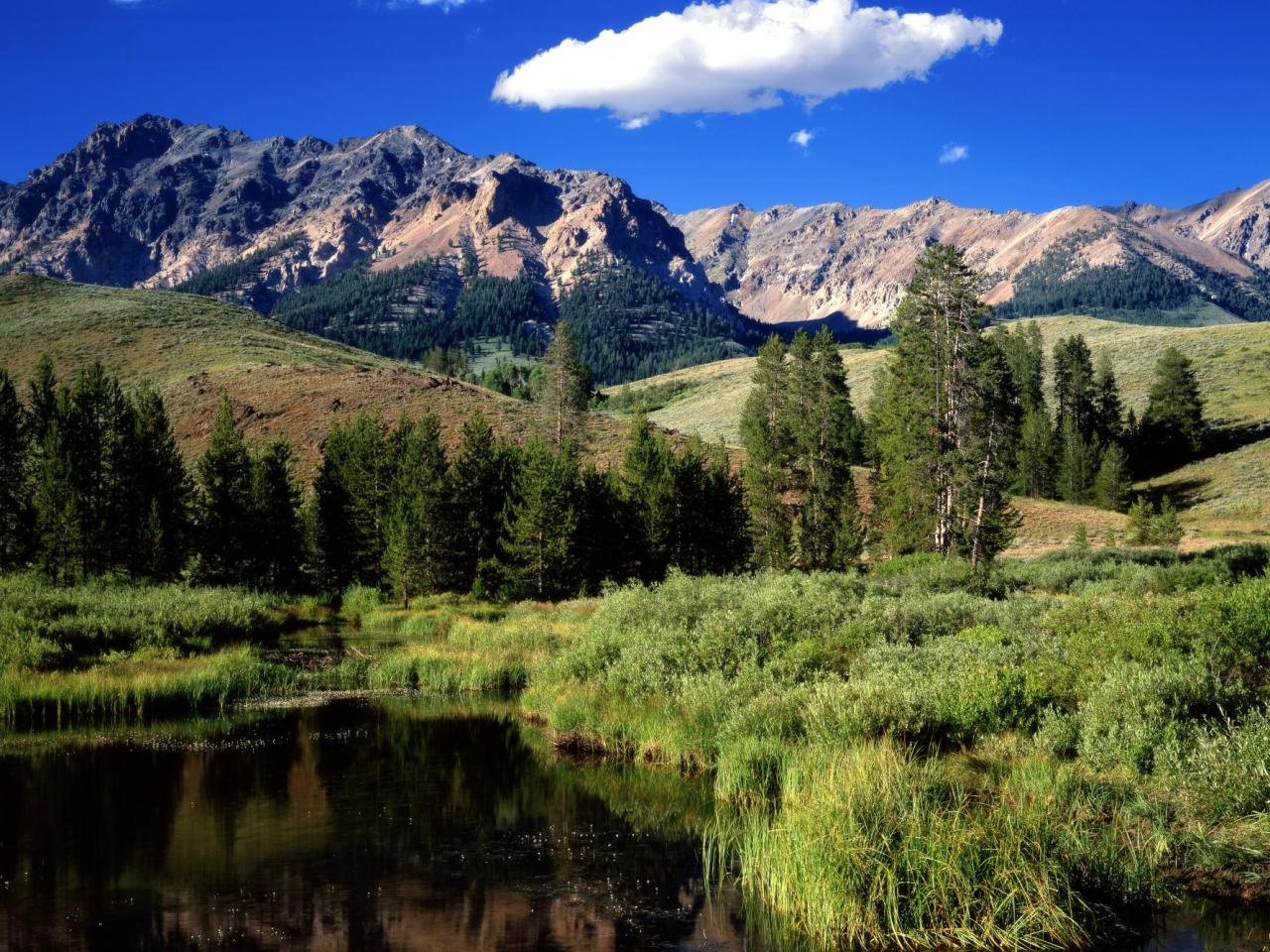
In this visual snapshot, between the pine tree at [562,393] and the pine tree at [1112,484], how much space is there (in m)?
51.3

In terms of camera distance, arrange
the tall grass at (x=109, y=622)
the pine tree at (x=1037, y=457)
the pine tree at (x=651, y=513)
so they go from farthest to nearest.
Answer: the pine tree at (x=1037, y=457), the pine tree at (x=651, y=513), the tall grass at (x=109, y=622)

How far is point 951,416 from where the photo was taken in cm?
4438

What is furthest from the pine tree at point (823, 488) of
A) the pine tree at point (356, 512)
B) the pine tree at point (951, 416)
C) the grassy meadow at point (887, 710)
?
the pine tree at point (356, 512)

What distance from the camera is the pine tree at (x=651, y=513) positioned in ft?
186

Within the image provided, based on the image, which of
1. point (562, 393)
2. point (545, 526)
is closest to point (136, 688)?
point (545, 526)

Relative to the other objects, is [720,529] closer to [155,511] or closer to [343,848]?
[155,511]

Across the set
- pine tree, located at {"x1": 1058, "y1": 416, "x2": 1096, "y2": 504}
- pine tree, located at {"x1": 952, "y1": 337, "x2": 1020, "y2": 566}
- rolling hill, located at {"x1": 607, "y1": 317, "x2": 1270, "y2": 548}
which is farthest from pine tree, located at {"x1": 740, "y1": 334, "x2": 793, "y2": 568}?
pine tree, located at {"x1": 1058, "y1": 416, "x2": 1096, "y2": 504}

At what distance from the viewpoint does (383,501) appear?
58438 millimetres

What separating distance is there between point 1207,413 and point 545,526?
9946 centimetres

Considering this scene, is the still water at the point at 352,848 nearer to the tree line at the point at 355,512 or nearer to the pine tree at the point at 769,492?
the tree line at the point at 355,512

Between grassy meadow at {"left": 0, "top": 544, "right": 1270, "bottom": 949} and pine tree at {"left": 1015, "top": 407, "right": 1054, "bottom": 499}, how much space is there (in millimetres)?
61865

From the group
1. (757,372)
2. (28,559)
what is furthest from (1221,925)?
(757,372)

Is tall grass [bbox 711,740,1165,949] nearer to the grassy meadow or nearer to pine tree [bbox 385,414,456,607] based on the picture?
the grassy meadow

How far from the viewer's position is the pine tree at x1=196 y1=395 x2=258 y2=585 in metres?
55.0
